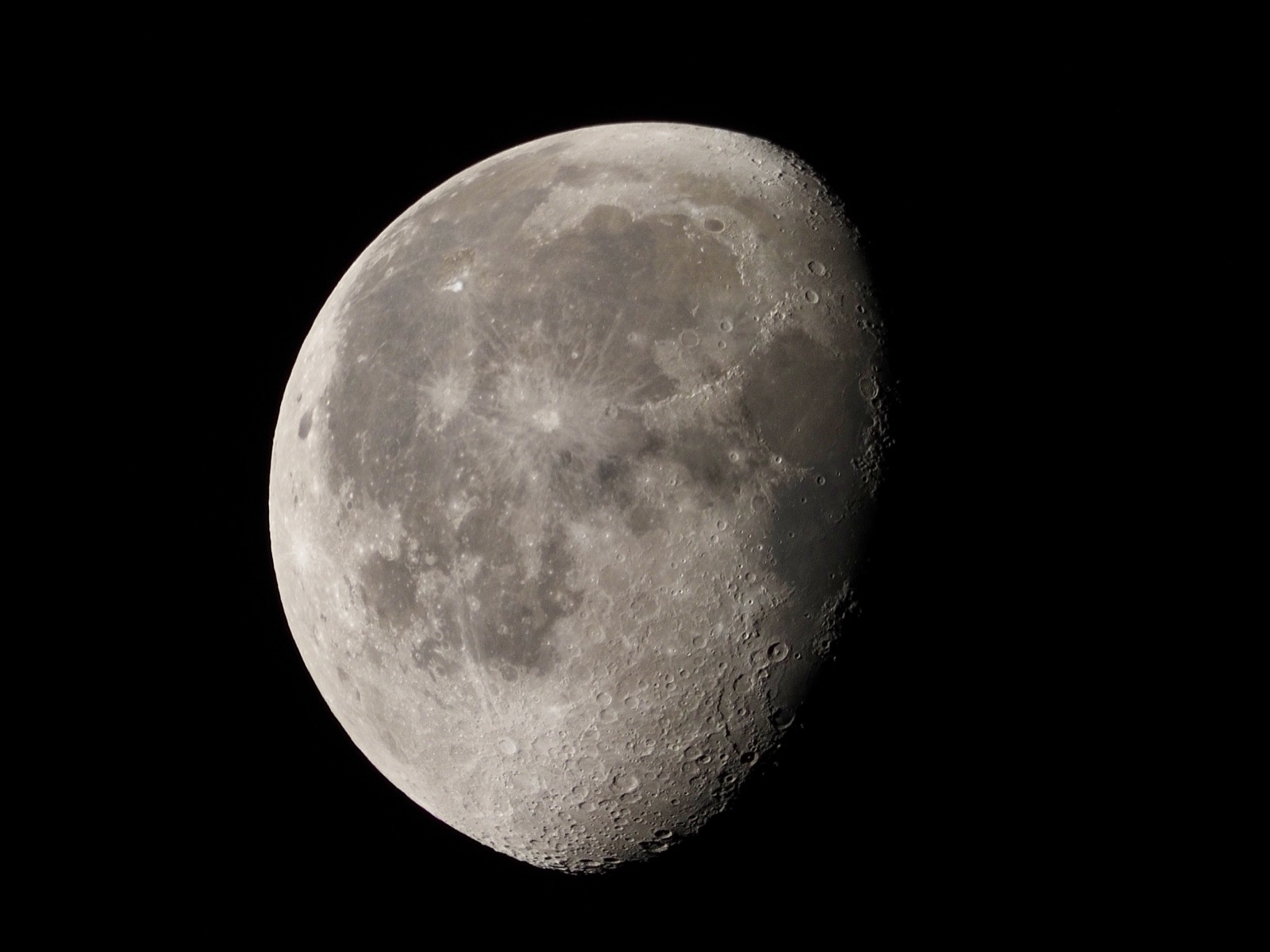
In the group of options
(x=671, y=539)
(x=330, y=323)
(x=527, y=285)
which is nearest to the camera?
(x=671, y=539)

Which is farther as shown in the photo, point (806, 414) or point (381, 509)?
point (381, 509)

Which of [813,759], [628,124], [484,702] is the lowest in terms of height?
[813,759]

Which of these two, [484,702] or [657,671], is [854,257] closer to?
[657,671]

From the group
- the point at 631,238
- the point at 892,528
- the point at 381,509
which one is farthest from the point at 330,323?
the point at 892,528

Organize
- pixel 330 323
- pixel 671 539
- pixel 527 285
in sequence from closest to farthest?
pixel 671 539 → pixel 527 285 → pixel 330 323

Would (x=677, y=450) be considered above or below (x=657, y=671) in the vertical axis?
above

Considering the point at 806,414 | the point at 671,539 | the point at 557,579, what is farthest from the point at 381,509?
the point at 806,414
